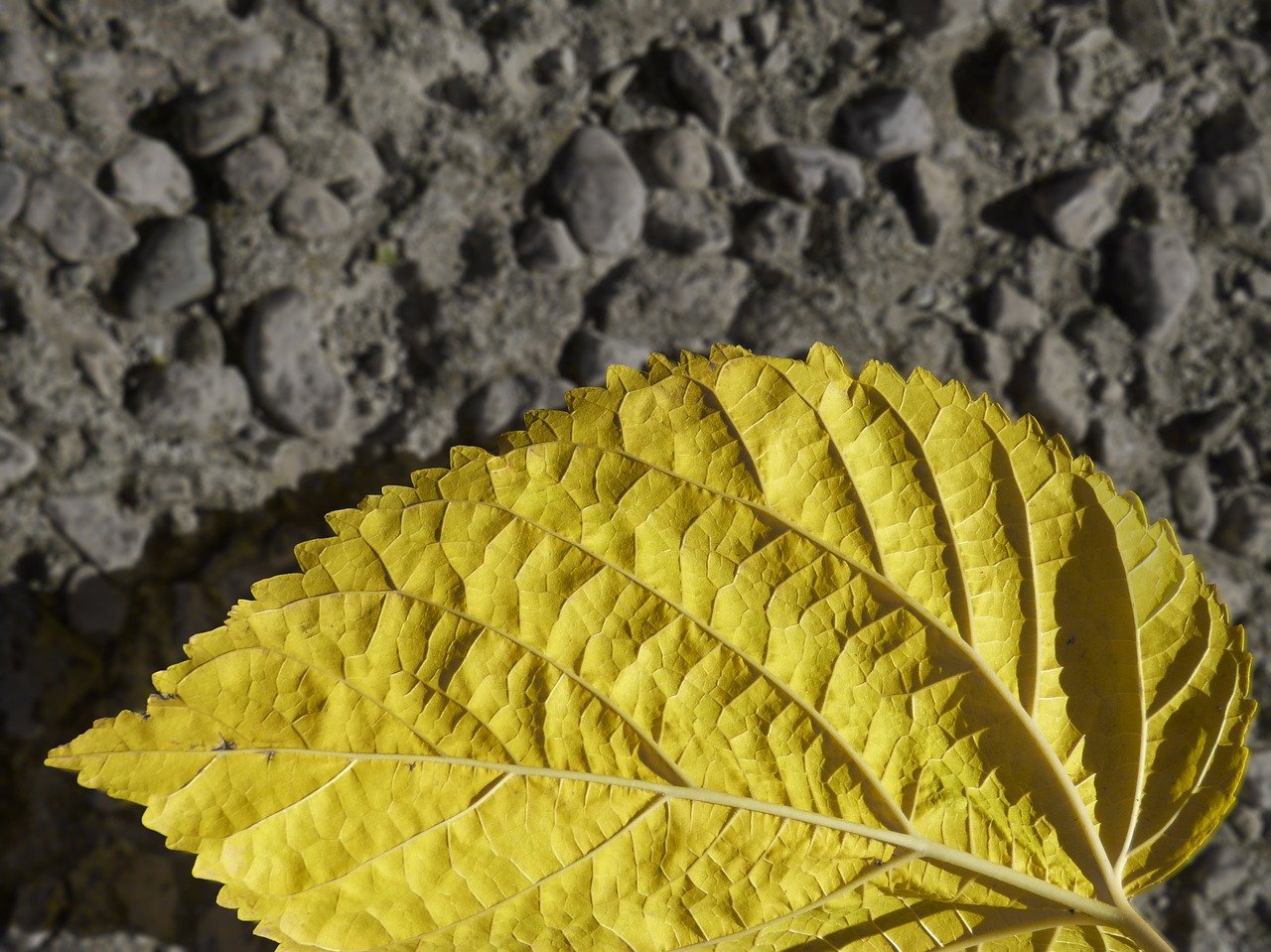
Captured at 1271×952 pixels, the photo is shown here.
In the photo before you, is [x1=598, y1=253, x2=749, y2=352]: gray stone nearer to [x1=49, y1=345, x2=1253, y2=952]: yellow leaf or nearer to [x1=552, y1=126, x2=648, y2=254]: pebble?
[x1=552, y1=126, x2=648, y2=254]: pebble

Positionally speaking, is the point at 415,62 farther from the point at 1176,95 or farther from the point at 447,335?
the point at 1176,95

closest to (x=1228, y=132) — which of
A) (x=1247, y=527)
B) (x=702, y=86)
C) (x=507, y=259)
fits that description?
(x=1247, y=527)

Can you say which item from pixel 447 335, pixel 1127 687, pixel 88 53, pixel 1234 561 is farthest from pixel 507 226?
pixel 1234 561

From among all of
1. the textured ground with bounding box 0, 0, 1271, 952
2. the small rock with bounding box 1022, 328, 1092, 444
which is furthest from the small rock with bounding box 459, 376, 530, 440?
the small rock with bounding box 1022, 328, 1092, 444

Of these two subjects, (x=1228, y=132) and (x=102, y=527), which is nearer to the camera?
(x=102, y=527)

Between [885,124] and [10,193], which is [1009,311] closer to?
[885,124]

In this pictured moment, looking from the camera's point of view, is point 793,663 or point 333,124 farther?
point 333,124
